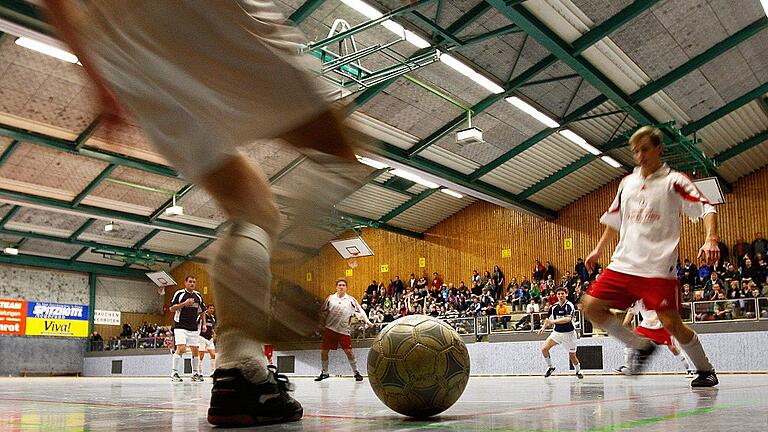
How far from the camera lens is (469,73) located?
16984mm

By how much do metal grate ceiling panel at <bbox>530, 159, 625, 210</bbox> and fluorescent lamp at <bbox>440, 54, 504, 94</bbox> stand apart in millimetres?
7524

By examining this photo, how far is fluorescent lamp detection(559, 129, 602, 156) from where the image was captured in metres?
21.0

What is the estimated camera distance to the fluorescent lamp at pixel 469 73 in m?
16.4

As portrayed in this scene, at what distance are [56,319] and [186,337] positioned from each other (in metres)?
21.5

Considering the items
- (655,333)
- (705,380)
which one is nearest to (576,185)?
(705,380)

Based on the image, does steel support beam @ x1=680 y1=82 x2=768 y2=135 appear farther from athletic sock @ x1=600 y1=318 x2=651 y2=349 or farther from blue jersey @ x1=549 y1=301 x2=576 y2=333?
athletic sock @ x1=600 y1=318 x2=651 y2=349

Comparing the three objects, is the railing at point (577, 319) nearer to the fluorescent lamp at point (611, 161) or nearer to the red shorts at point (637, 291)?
the fluorescent lamp at point (611, 161)

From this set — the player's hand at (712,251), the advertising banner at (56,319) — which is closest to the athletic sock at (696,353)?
the player's hand at (712,251)

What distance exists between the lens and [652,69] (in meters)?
17.9

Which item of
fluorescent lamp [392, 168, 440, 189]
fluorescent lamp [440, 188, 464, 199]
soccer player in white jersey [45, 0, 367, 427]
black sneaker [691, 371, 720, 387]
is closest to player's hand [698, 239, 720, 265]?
black sneaker [691, 371, 720, 387]

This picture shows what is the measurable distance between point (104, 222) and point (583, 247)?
1935 centimetres

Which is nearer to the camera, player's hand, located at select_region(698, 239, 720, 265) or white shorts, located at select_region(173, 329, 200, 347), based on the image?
player's hand, located at select_region(698, 239, 720, 265)

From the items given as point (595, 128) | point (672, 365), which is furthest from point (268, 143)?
point (595, 128)

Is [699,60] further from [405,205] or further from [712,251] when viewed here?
[712,251]
